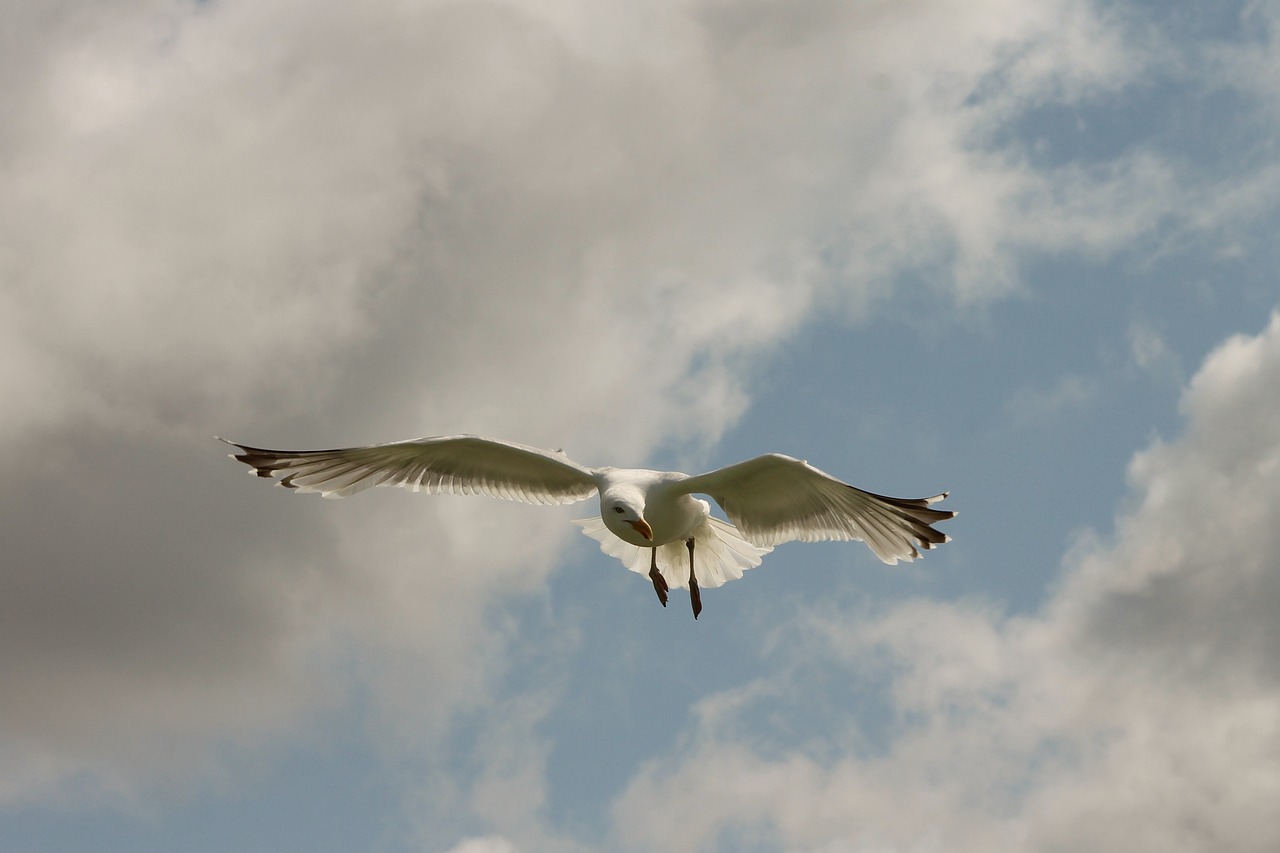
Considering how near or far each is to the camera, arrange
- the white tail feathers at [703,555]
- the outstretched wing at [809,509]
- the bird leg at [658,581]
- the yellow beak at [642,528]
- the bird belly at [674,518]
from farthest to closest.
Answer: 1. the white tail feathers at [703,555]
2. the bird leg at [658,581]
3. the bird belly at [674,518]
4. the yellow beak at [642,528]
5. the outstretched wing at [809,509]

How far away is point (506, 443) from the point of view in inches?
571

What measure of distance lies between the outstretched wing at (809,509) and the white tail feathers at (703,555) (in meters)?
1.65

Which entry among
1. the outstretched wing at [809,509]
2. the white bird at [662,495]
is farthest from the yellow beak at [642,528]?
the outstretched wing at [809,509]

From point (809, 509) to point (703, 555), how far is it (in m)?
2.46

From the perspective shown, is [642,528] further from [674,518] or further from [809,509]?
[809,509]

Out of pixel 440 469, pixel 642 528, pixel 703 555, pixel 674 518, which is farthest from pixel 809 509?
pixel 440 469

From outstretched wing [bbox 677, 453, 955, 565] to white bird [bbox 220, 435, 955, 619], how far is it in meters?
0.01

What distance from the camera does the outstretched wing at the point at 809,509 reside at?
12531mm

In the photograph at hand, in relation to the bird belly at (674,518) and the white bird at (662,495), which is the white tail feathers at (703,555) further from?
the bird belly at (674,518)

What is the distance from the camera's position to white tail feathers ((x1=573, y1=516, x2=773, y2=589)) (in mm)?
15523

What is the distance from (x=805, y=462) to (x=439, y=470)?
15.7 ft

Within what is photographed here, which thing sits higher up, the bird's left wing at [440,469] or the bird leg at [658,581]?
the bird's left wing at [440,469]

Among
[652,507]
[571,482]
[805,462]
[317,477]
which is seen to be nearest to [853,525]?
[805,462]

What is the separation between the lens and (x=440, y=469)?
599 inches
